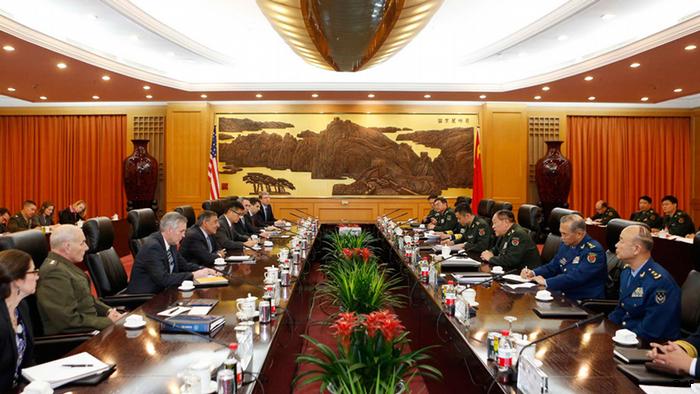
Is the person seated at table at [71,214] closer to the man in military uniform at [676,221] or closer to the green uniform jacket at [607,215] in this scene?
the green uniform jacket at [607,215]

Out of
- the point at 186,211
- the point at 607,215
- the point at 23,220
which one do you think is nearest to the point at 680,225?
the point at 607,215

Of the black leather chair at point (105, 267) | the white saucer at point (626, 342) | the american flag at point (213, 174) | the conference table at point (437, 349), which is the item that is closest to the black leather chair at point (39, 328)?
the conference table at point (437, 349)

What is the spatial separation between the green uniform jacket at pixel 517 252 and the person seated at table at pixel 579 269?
0.69m

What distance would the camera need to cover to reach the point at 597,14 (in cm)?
555

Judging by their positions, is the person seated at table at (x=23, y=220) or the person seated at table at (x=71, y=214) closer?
the person seated at table at (x=23, y=220)

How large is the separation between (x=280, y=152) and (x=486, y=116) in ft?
13.9

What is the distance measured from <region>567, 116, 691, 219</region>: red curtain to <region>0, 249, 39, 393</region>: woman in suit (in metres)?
10.5

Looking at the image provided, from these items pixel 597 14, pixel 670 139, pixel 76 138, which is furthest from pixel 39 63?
pixel 670 139

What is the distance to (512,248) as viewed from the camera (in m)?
4.32

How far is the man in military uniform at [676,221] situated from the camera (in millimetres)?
7062

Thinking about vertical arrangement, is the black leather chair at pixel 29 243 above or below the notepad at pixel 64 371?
above

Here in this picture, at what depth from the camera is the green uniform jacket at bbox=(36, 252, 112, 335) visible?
8.59 ft

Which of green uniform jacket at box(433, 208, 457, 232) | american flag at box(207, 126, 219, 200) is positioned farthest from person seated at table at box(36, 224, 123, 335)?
american flag at box(207, 126, 219, 200)

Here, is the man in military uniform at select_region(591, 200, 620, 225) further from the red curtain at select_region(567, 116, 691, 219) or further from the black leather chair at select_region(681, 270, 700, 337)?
the black leather chair at select_region(681, 270, 700, 337)
